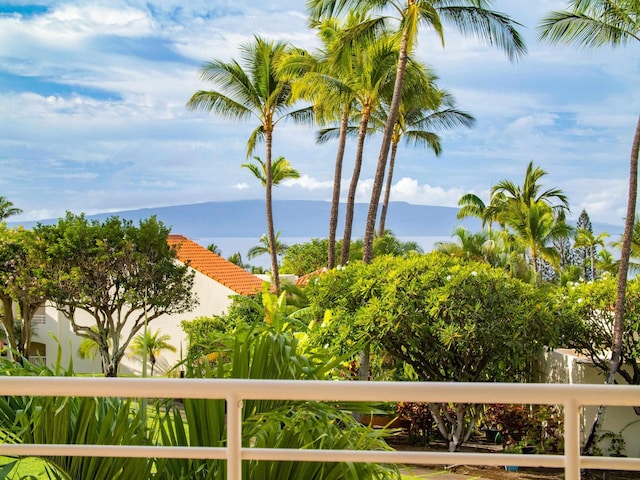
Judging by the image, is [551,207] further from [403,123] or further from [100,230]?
[100,230]

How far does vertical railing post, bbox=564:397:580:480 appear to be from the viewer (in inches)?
50.0

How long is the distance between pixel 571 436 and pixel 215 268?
29.5 meters

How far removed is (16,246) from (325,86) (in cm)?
1072

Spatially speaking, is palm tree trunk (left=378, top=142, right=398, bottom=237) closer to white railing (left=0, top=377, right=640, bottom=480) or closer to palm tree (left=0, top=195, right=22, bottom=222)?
palm tree (left=0, top=195, right=22, bottom=222)

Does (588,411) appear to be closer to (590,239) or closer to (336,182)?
(336,182)

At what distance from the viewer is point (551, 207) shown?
115ft

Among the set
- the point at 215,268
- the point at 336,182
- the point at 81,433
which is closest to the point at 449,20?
the point at 336,182

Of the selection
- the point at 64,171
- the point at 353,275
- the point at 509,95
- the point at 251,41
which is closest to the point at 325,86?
the point at 251,41

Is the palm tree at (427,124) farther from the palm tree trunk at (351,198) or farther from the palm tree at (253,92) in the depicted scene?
the palm tree trunk at (351,198)

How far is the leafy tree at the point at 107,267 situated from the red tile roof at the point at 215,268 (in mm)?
2708

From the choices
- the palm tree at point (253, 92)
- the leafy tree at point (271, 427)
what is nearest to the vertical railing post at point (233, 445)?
the leafy tree at point (271, 427)

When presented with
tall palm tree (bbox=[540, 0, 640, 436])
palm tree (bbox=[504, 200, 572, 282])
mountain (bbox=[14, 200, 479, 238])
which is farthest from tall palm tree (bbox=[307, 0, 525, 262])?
mountain (bbox=[14, 200, 479, 238])

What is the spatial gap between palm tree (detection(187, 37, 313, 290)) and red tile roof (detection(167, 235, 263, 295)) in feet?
8.22

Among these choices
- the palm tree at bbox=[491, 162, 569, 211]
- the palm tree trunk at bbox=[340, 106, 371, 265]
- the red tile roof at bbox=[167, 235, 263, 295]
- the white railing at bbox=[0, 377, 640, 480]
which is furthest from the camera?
the palm tree at bbox=[491, 162, 569, 211]
